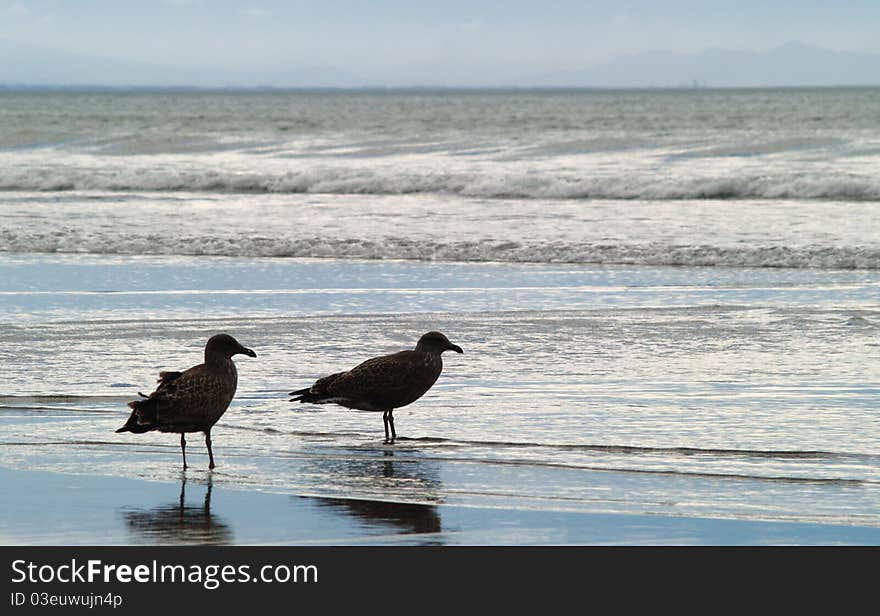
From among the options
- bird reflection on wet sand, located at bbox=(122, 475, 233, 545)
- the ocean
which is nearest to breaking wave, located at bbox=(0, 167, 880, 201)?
the ocean

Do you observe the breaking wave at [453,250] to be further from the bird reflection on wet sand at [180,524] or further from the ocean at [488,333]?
the bird reflection on wet sand at [180,524]

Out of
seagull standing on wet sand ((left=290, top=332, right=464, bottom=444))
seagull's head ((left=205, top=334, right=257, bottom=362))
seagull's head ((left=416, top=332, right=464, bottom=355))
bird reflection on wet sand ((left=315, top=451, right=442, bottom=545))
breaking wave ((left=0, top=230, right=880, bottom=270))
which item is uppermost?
seagull's head ((left=205, top=334, right=257, bottom=362))

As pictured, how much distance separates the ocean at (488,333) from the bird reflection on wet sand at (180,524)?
7cm

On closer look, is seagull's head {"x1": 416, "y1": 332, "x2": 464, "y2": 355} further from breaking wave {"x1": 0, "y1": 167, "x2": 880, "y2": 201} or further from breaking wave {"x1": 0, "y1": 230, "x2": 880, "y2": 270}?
breaking wave {"x1": 0, "y1": 167, "x2": 880, "y2": 201}

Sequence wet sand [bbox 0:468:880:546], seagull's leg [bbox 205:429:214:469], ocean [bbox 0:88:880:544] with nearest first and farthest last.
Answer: wet sand [bbox 0:468:880:546] < ocean [bbox 0:88:880:544] < seagull's leg [bbox 205:429:214:469]

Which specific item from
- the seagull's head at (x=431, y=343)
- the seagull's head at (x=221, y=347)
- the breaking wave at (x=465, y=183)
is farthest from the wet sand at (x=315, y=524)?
the breaking wave at (x=465, y=183)

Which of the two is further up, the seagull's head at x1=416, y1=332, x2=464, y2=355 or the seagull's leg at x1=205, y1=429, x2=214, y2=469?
the seagull's head at x1=416, y1=332, x2=464, y2=355

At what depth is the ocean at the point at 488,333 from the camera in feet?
22.6

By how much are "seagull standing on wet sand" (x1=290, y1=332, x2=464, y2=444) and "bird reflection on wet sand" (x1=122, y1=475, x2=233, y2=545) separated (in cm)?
168

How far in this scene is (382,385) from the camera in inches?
316

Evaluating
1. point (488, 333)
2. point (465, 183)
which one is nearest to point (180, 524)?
point (488, 333)

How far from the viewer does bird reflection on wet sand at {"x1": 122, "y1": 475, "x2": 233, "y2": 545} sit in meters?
5.83

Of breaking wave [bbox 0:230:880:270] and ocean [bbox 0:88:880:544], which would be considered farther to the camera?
breaking wave [bbox 0:230:880:270]
